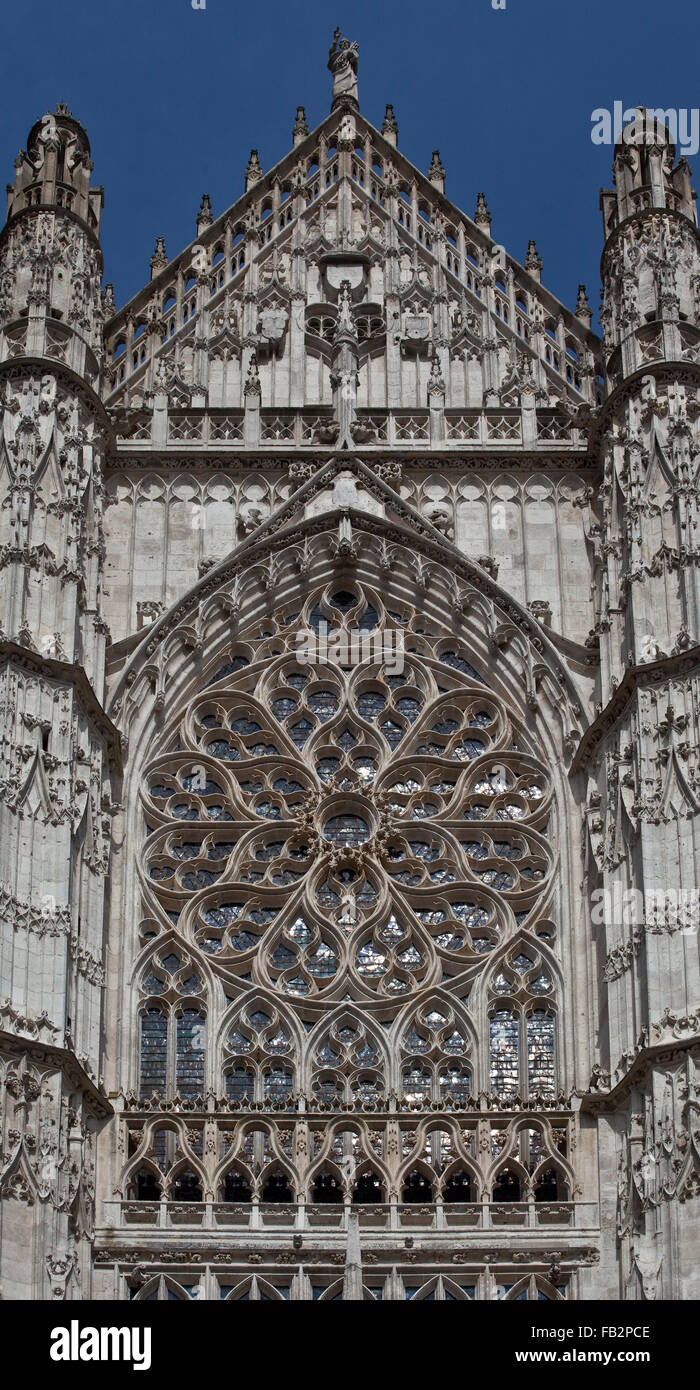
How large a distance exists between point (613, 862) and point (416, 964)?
2.20 metres

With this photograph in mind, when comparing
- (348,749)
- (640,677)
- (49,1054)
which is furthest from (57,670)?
(640,677)

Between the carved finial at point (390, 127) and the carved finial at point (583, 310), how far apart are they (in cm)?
336

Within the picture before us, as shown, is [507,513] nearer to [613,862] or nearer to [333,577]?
[333,577]

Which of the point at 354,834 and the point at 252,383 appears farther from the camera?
the point at 252,383

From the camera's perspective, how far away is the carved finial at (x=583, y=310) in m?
30.4

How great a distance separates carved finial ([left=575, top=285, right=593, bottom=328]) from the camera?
3036 centimetres

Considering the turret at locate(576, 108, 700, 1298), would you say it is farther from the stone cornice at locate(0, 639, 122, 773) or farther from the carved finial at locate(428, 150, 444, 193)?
the stone cornice at locate(0, 639, 122, 773)

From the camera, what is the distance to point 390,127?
1268 inches

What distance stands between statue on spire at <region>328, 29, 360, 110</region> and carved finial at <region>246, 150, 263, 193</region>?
50.6 inches

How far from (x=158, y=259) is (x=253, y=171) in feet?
5.85

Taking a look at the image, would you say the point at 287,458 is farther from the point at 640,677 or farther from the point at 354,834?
the point at 640,677

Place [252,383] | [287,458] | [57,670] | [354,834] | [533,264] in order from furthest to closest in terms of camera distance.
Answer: [533,264] < [252,383] < [287,458] < [354,834] < [57,670]
